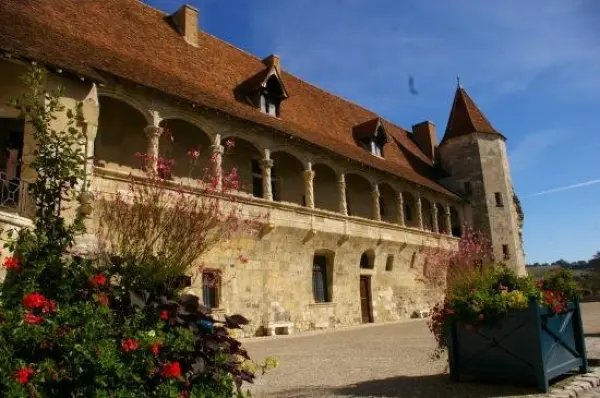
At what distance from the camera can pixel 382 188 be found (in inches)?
829

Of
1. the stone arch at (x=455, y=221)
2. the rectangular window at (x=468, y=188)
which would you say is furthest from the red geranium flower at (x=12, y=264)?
the rectangular window at (x=468, y=188)

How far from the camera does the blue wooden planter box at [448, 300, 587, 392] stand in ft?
16.1

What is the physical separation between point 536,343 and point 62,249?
431 centimetres

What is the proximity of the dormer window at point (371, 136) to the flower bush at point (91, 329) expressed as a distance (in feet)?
56.2

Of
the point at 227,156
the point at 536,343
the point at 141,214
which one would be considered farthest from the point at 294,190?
the point at 536,343

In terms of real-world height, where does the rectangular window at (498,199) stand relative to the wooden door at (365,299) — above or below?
above

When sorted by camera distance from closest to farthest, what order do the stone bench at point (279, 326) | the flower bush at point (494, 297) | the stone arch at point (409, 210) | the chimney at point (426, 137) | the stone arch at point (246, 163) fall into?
1. the flower bush at point (494, 297)
2. the stone bench at point (279, 326)
3. the stone arch at point (246, 163)
4. the stone arch at point (409, 210)
5. the chimney at point (426, 137)

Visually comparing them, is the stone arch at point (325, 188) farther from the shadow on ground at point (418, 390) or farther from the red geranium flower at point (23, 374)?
the red geranium flower at point (23, 374)

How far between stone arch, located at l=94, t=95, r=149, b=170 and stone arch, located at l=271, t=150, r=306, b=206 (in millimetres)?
4904

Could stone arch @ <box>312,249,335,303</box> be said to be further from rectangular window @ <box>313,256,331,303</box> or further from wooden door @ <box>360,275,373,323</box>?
wooden door @ <box>360,275,373,323</box>

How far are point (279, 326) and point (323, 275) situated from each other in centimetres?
304

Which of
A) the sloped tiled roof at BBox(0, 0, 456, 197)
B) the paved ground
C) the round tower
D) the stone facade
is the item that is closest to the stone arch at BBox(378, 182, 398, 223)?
the stone facade

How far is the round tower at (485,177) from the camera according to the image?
82.3ft

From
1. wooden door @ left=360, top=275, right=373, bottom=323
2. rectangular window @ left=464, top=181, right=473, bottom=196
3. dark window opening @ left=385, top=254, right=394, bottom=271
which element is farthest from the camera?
rectangular window @ left=464, top=181, right=473, bottom=196
